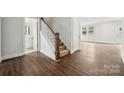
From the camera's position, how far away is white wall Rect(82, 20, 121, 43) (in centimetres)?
190

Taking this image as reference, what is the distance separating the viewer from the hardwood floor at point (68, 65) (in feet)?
5.80

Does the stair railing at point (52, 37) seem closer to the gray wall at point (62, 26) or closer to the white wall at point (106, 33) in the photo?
the gray wall at point (62, 26)

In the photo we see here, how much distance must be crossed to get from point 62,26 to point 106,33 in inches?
34.3

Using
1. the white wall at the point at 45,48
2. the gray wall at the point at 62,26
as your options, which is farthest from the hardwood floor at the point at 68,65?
the gray wall at the point at 62,26

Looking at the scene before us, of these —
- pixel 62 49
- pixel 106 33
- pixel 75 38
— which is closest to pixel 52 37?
pixel 62 49

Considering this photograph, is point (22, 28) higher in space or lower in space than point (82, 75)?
higher
